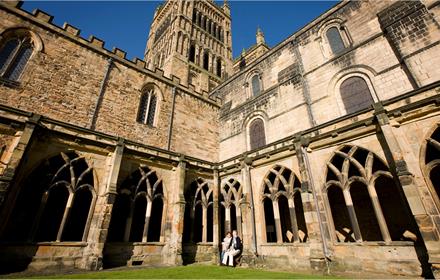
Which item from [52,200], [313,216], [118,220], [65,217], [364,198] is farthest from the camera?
[364,198]

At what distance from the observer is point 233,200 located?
12414 millimetres

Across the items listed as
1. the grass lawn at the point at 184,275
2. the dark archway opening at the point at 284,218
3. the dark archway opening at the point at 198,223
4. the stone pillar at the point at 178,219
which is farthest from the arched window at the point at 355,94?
the dark archway opening at the point at 198,223

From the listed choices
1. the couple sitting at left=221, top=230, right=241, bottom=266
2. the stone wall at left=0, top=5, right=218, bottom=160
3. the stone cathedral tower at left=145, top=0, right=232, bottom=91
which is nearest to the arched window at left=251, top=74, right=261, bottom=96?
the stone wall at left=0, top=5, right=218, bottom=160

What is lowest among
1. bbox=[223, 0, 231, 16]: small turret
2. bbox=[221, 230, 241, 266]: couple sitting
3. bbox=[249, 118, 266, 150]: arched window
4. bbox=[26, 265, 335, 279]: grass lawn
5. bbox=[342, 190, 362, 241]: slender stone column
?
bbox=[26, 265, 335, 279]: grass lawn

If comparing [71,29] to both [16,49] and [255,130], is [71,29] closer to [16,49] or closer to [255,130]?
[16,49]

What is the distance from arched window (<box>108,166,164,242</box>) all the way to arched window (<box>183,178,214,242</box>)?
4.93ft

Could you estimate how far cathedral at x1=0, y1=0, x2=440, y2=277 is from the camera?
7.41 meters

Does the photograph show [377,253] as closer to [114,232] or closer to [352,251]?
[352,251]

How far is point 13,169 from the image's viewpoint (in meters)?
7.16

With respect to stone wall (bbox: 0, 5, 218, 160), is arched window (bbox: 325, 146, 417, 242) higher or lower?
lower

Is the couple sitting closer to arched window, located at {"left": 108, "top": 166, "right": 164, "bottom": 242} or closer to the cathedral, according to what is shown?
the cathedral

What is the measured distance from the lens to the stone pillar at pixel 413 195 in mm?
5832

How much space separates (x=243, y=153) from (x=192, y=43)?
2336 cm

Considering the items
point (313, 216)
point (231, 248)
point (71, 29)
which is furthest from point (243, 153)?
point (71, 29)
